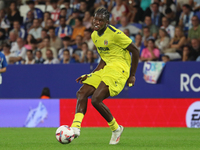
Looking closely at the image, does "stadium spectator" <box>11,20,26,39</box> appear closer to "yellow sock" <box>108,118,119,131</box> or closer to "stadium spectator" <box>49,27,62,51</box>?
"stadium spectator" <box>49,27,62,51</box>

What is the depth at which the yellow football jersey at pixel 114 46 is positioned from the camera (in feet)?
19.9

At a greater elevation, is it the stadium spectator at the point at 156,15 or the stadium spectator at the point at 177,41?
the stadium spectator at the point at 156,15

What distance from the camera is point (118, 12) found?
14172 millimetres

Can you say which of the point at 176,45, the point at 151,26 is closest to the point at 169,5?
the point at 151,26

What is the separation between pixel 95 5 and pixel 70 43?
2.18 metres

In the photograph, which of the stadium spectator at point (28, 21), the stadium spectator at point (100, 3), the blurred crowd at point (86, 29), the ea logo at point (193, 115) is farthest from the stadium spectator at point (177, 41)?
the stadium spectator at point (28, 21)

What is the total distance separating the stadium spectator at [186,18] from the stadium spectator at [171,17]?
9.7 inches

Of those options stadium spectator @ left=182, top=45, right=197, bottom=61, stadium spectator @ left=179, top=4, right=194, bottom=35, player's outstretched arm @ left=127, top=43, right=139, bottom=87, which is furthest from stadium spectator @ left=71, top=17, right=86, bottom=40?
player's outstretched arm @ left=127, top=43, right=139, bottom=87

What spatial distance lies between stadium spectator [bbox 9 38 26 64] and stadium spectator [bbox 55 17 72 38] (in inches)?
51.0

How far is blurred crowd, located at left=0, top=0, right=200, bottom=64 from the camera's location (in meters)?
12.3

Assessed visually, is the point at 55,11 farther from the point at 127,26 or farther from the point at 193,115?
the point at 193,115

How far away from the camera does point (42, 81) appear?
12367 millimetres

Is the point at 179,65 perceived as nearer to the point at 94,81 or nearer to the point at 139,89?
the point at 139,89

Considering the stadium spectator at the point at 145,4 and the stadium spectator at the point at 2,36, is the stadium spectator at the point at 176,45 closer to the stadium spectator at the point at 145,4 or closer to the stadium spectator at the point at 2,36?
the stadium spectator at the point at 145,4
